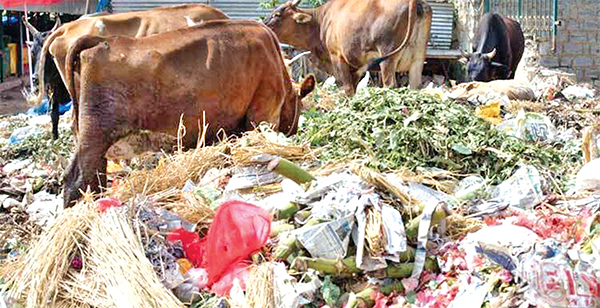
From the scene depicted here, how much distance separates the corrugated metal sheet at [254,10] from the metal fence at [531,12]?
0.80 meters

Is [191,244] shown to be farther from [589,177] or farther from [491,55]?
[491,55]

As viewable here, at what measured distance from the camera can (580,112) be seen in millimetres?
8984

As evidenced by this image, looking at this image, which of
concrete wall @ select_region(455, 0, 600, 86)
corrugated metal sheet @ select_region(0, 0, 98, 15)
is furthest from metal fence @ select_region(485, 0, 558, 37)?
corrugated metal sheet @ select_region(0, 0, 98, 15)

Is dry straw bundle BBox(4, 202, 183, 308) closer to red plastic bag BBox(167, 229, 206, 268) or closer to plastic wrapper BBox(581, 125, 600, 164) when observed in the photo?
red plastic bag BBox(167, 229, 206, 268)

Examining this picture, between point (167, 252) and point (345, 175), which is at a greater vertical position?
point (345, 175)

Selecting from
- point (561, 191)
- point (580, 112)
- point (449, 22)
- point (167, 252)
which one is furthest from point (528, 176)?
point (449, 22)

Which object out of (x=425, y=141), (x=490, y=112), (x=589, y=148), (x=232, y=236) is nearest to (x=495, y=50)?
(x=490, y=112)

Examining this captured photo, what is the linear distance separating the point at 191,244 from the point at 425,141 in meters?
1.77

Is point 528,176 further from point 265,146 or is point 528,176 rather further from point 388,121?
point 265,146

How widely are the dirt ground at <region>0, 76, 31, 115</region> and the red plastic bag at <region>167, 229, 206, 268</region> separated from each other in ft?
44.5

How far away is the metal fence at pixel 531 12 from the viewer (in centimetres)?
1596

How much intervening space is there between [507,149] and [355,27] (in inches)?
246

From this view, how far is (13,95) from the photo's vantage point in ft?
67.4

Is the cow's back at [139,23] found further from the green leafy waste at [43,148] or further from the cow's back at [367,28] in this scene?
the cow's back at [367,28]
